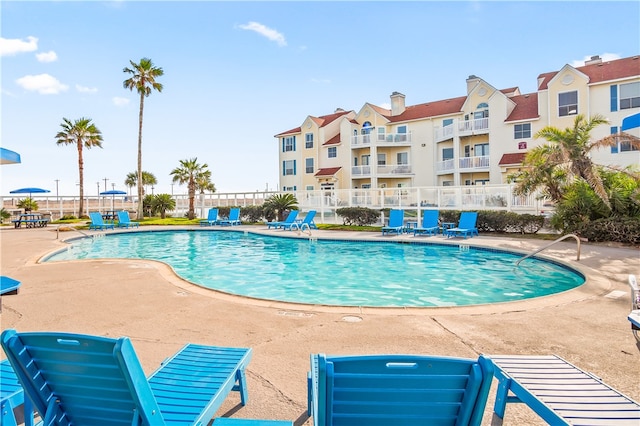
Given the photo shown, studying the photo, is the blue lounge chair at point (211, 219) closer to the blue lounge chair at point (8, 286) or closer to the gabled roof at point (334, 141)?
the gabled roof at point (334, 141)

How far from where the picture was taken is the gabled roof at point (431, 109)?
34.8 m

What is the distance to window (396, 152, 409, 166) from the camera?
122ft

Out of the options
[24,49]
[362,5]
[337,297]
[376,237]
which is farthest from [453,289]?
[24,49]

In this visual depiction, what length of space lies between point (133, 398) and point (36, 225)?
31853 mm

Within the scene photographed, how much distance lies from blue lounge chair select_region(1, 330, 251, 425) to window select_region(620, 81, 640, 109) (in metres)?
32.4

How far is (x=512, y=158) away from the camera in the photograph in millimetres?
29328

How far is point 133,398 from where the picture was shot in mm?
2021

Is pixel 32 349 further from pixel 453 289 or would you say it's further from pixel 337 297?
pixel 453 289

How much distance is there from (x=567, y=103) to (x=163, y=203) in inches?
1235

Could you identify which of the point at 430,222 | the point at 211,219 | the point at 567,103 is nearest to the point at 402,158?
the point at 567,103

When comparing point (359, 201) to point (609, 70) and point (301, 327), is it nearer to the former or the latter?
point (301, 327)

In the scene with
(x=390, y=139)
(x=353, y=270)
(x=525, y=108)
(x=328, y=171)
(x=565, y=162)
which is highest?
(x=525, y=108)

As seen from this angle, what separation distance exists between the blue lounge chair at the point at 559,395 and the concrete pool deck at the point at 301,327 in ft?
1.29

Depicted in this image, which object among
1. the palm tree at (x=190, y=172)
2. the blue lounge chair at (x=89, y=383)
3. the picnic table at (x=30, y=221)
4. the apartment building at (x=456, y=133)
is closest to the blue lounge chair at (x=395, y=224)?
the apartment building at (x=456, y=133)
